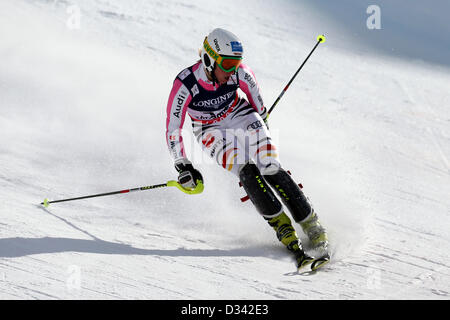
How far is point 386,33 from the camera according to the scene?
14.9 metres

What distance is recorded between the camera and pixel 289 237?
14.1ft

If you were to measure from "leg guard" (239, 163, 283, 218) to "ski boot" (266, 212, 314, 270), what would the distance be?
0.06 metres

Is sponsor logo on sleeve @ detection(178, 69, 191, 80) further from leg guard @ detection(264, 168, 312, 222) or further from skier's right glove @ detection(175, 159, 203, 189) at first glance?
leg guard @ detection(264, 168, 312, 222)

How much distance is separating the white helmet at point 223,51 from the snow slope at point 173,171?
145 cm

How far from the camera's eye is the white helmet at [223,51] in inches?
177

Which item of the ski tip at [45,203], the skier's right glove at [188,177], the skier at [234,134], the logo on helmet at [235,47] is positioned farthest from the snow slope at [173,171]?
the logo on helmet at [235,47]

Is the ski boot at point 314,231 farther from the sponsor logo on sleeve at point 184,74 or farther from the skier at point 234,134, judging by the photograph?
the sponsor logo on sleeve at point 184,74

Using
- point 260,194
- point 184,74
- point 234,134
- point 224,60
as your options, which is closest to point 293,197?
point 260,194

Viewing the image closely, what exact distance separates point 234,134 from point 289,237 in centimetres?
109

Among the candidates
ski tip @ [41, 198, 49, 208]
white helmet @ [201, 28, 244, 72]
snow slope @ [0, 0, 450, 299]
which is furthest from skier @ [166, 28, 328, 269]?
ski tip @ [41, 198, 49, 208]

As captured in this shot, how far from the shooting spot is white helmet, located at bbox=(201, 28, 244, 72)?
14.8 ft

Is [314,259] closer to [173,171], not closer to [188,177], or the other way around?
[188,177]
